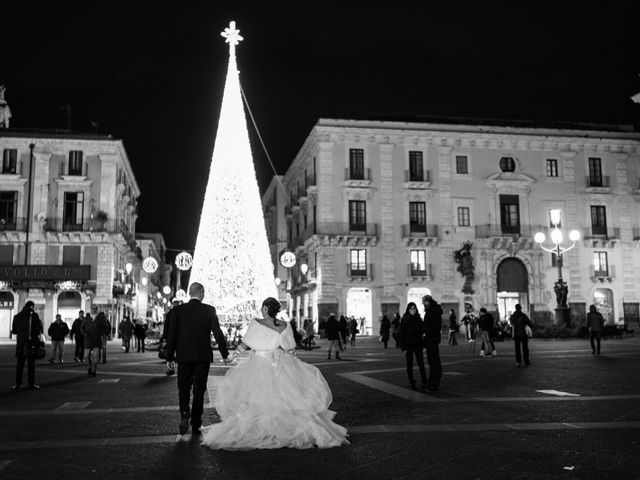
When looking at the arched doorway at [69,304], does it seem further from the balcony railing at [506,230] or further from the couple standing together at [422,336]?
the couple standing together at [422,336]

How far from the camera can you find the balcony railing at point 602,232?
143 feet

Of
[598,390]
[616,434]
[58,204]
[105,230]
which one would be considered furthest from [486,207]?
[616,434]

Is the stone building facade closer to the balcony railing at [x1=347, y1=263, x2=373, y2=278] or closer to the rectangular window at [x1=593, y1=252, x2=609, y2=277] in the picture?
the balcony railing at [x1=347, y1=263, x2=373, y2=278]

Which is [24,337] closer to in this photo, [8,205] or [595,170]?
[8,205]

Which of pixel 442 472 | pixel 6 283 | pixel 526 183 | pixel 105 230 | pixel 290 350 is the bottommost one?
pixel 442 472

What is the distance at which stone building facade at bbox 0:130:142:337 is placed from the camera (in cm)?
4059

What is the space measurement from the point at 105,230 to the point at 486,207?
976 inches

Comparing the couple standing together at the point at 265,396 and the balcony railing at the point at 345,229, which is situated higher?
the balcony railing at the point at 345,229

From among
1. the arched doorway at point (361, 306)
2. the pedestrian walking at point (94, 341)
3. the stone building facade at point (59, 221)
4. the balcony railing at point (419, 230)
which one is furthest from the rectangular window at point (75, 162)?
the pedestrian walking at point (94, 341)

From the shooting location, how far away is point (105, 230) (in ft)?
137

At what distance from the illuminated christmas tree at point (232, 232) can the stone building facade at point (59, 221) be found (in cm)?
2059

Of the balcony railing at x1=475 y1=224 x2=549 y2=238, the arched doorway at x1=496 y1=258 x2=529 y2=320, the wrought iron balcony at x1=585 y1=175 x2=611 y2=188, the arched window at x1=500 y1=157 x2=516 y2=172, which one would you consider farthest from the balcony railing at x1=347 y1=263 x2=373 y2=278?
the wrought iron balcony at x1=585 y1=175 x2=611 y2=188

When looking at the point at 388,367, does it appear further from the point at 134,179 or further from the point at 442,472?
the point at 134,179

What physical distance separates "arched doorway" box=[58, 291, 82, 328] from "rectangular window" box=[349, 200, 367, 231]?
1786 cm
